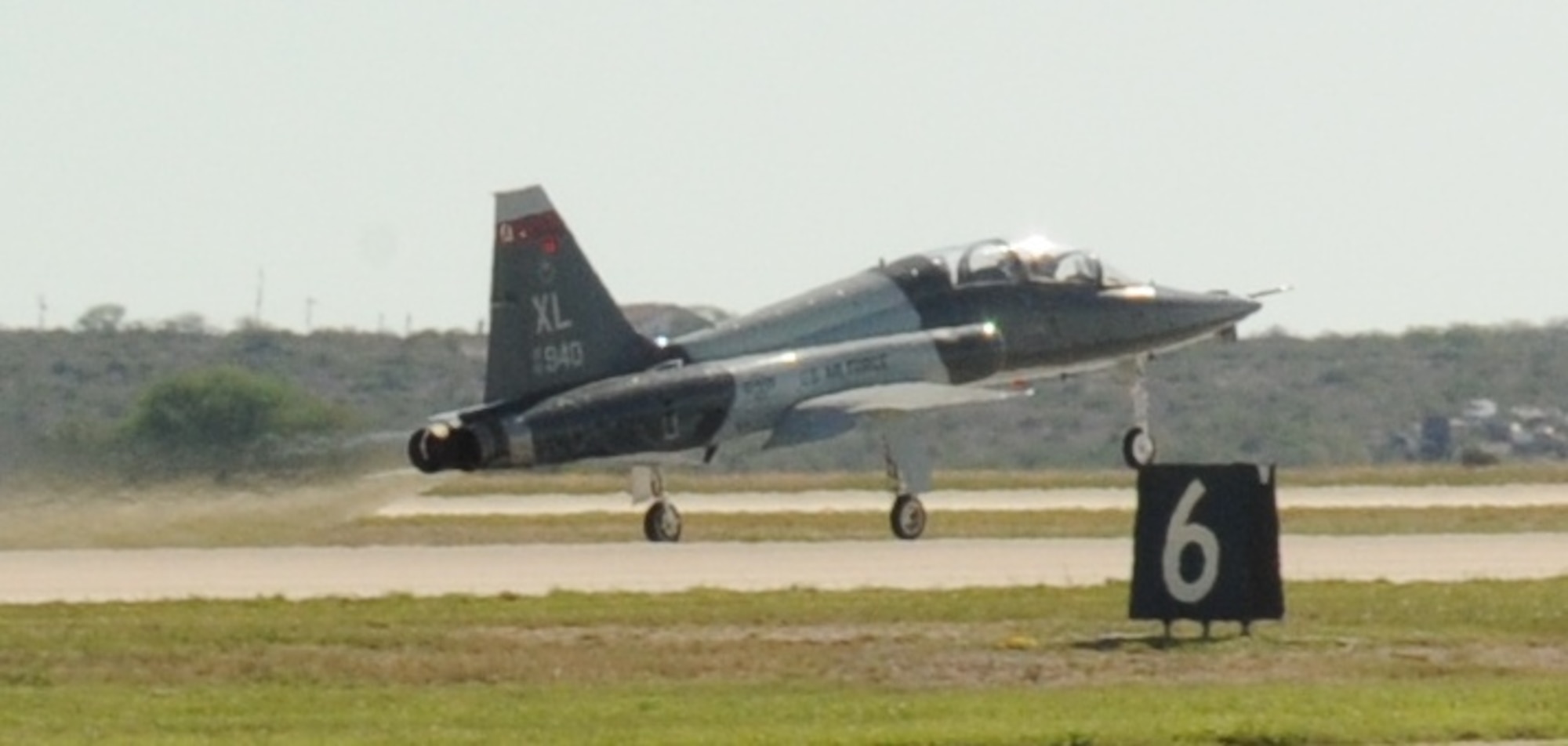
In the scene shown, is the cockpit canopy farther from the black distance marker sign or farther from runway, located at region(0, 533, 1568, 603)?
the black distance marker sign

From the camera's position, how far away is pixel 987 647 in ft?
94.2

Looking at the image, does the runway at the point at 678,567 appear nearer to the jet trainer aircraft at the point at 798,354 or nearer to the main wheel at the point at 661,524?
the main wheel at the point at 661,524

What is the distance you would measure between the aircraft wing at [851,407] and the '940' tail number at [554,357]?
12.3 ft

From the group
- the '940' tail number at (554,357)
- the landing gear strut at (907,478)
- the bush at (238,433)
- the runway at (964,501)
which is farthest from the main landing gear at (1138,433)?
the bush at (238,433)

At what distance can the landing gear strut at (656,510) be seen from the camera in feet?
148

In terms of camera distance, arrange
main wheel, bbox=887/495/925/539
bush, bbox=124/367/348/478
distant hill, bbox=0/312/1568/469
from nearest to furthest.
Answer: bush, bbox=124/367/348/478 < main wheel, bbox=887/495/925/539 < distant hill, bbox=0/312/1568/469

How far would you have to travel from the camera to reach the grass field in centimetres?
2316

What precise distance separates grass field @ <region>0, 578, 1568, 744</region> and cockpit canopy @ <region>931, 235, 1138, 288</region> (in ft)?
43.5

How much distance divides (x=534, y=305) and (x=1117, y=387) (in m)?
69.3

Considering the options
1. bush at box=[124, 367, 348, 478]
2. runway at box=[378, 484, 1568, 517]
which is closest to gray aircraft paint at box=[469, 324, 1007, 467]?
bush at box=[124, 367, 348, 478]

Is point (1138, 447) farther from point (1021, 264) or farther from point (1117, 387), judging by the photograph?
point (1117, 387)

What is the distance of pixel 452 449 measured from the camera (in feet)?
138

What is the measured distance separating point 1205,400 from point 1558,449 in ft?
56.1

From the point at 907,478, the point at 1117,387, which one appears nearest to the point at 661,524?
the point at 907,478
